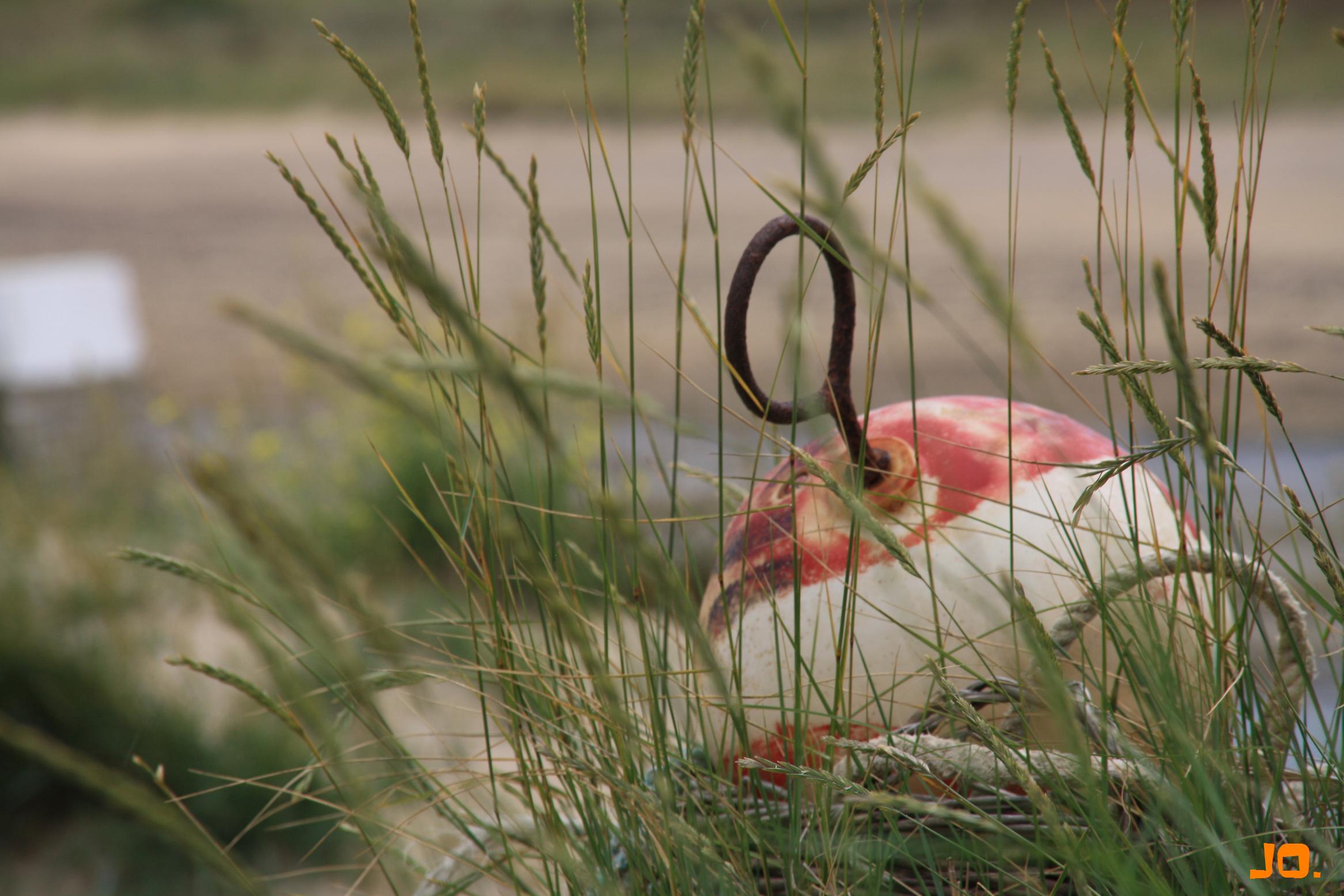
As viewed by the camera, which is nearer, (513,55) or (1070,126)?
(1070,126)

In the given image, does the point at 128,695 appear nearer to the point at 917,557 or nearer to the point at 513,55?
the point at 917,557

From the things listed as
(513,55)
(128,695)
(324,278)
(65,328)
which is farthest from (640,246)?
(513,55)

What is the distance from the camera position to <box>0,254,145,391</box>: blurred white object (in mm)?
5992

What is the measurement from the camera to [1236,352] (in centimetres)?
79

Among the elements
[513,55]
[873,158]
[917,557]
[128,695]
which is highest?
[513,55]

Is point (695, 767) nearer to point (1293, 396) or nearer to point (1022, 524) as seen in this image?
point (1022, 524)

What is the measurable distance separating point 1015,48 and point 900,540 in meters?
0.46

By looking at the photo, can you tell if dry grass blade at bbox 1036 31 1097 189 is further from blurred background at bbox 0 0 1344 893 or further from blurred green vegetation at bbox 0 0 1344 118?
blurred green vegetation at bbox 0 0 1344 118

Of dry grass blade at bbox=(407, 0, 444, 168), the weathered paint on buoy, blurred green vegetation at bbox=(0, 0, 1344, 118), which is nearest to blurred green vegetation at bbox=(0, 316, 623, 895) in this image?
the weathered paint on buoy

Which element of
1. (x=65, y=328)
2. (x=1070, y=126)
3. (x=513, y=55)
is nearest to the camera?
(x=1070, y=126)

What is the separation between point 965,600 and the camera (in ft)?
3.59

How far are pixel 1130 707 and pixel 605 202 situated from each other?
1195cm

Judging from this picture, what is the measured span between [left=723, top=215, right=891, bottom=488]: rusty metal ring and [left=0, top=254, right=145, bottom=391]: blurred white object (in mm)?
5104

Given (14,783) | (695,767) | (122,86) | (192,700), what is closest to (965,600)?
(695,767)
